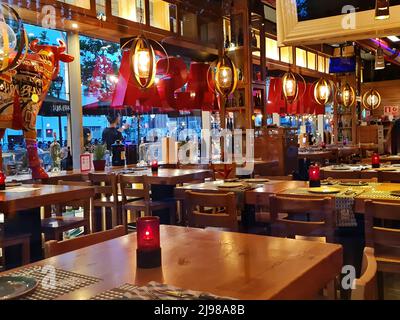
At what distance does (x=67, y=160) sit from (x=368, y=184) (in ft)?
11.8

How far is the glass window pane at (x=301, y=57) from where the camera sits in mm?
11827

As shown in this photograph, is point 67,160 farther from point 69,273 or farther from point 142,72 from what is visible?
point 69,273

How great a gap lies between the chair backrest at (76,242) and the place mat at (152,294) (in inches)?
23.9

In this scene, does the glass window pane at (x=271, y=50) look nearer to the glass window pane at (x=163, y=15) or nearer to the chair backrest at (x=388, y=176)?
the glass window pane at (x=163, y=15)

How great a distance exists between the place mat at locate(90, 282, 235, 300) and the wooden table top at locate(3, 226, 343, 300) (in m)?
0.04

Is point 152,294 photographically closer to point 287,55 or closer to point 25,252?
point 25,252

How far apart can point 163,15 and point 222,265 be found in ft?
20.1

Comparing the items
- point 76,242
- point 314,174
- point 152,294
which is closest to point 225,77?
point 314,174

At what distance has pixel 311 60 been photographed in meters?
12.7

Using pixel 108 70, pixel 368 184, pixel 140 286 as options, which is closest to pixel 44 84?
pixel 108 70

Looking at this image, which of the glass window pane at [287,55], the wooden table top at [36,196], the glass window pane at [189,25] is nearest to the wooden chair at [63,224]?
the wooden table top at [36,196]

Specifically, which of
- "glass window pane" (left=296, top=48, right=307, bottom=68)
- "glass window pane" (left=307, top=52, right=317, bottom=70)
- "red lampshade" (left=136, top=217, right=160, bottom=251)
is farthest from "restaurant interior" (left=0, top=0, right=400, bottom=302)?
"glass window pane" (left=307, top=52, right=317, bottom=70)

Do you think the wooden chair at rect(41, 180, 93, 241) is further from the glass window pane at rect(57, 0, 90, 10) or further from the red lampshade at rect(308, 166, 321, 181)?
the glass window pane at rect(57, 0, 90, 10)
